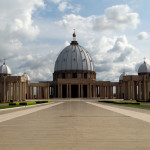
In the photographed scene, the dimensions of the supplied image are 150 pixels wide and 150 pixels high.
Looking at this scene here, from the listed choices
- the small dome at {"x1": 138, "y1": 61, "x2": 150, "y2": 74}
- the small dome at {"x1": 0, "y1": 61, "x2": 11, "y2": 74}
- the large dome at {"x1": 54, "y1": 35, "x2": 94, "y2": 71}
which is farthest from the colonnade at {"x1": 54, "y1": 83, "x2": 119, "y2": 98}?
the small dome at {"x1": 0, "y1": 61, "x2": 11, "y2": 74}

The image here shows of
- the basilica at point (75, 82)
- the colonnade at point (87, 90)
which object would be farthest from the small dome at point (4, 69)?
the colonnade at point (87, 90)

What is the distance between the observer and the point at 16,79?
8019 cm

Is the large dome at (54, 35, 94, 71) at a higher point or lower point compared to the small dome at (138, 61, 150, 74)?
higher

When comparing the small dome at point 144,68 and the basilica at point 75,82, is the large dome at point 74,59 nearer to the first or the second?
the basilica at point 75,82

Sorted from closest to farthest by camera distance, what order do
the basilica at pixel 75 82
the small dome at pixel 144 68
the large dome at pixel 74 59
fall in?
1. the basilica at pixel 75 82
2. the small dome at pixel 144 68
3. the large dome at pixel 74 59

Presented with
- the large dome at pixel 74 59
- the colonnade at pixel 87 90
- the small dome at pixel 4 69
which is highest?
the large dome at pixel 74 59

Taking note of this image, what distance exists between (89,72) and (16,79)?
126 ft

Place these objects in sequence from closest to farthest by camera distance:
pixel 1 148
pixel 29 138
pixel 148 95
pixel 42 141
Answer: pixel 1 148 → pixel 42 141 → pixel 29 138 → pixel 148 95

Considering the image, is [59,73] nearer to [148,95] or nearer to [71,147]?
[148,95]

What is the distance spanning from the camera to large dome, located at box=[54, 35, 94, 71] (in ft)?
356

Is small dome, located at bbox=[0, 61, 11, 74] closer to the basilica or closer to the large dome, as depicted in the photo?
the basilica

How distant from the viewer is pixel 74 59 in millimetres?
109125

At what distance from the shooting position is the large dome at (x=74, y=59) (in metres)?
108

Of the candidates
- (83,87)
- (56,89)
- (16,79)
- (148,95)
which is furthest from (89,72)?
(16,79)
